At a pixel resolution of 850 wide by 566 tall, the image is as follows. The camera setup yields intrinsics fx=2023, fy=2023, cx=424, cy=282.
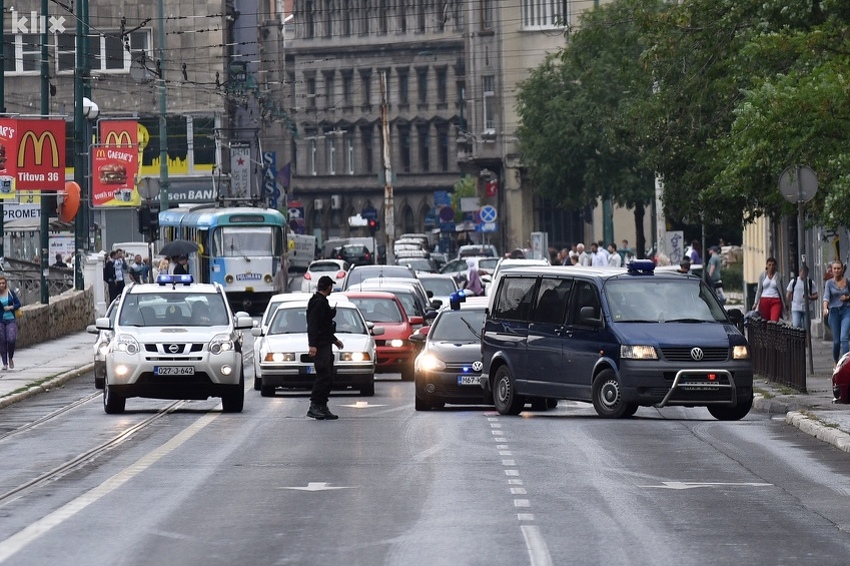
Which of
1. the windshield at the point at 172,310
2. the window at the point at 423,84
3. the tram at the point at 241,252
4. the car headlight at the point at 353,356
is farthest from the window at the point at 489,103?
the windshield at the point at 172,310

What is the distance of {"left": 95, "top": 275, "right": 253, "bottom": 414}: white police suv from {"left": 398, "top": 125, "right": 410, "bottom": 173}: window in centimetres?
11708

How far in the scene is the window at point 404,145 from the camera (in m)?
143

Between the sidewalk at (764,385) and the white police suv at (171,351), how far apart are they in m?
2.94

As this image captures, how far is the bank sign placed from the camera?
41.0m

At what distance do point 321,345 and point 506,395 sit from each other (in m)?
2.41

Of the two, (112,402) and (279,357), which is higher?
(279,357)

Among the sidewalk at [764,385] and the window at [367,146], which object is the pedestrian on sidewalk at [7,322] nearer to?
the sidewalk at [764,385]

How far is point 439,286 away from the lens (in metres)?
47.9

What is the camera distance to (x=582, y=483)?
51.5ft

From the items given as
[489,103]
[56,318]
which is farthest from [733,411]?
[489,103]

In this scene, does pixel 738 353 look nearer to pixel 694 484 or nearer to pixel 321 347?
pixel 321 347

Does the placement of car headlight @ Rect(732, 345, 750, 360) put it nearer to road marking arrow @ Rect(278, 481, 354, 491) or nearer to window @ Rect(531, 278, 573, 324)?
window @ Rect(531, 278, 573, 324)

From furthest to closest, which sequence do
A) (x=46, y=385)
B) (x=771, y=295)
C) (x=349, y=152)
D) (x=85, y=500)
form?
(x=349, y=152), (x=771, y=295), (x=46, y=385), (x=85, y=500)

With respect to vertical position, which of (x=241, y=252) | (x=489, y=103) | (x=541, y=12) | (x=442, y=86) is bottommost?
(x=241, y=252)
